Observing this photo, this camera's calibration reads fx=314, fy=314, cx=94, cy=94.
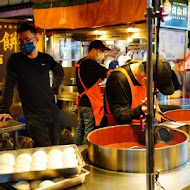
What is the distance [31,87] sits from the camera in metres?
3.49

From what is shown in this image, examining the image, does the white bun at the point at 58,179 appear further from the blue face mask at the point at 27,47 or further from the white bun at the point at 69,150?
the blue face mask at the point at 27,47

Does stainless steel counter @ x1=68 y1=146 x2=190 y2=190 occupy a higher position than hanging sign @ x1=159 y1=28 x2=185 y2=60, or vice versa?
hanging sign @ x1=159 y1=28 x2=185 y2=60

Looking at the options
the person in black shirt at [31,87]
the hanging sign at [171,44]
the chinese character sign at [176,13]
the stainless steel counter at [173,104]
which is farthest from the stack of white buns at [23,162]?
the chinese character sign at [176,13]

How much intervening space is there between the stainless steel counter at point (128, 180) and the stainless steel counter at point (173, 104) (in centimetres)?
264

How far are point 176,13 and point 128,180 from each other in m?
3.86

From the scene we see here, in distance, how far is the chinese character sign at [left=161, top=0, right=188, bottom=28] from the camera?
16.0 feet

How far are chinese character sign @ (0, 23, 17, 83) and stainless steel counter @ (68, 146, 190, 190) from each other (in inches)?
179

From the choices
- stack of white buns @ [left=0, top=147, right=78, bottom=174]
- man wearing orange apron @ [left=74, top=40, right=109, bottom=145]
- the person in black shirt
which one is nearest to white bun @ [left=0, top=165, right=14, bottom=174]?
stack of white buns @ [left=0, top=147, right=78, bottom=174]

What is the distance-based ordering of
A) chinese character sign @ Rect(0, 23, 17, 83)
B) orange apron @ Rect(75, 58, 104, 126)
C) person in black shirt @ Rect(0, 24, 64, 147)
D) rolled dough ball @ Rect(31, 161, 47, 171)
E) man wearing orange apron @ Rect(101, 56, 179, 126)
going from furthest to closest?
chinese character sign @ Rect(0, 23, 17, 83)
orange apron @ Rect(75, 58, 104, 126)
person in black shirt @ Rect(0, 24, 64, 147)
man wearing orange apron @ Rect(101, 56, 179, 126)
rolled dough ball @ Rect(31, 161, 47, 171)

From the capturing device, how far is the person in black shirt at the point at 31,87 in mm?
3455

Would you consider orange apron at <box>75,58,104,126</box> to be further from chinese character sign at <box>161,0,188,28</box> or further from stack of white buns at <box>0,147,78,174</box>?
stack of white buns at <box>0,147,78,174</box>

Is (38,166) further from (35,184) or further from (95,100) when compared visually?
(95,100)

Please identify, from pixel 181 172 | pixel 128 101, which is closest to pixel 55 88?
pixel 128 101

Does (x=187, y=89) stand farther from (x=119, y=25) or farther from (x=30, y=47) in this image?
(x=30, y=47)
